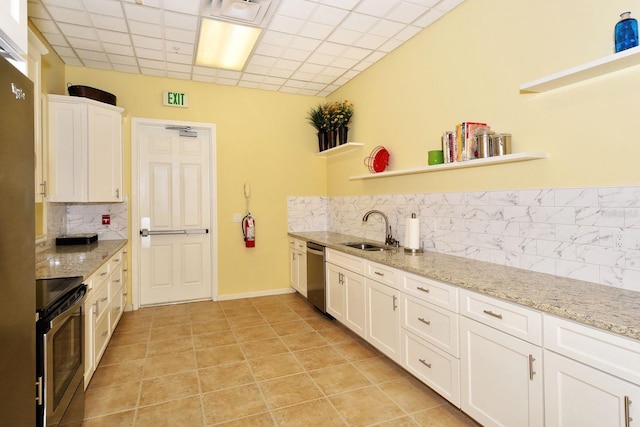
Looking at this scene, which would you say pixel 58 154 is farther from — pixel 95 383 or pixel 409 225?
pixel 409 225

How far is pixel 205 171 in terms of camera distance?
455 centimetres

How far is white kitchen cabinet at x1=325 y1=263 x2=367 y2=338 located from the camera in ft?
10.1

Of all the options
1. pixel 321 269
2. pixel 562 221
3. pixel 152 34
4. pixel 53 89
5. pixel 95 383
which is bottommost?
pixel 95 383

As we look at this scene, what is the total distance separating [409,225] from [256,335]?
185 cm

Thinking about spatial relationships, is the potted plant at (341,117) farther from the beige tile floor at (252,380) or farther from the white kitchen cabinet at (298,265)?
the beige tile floor at (252,380)

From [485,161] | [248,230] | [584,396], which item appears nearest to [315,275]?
[248,230]

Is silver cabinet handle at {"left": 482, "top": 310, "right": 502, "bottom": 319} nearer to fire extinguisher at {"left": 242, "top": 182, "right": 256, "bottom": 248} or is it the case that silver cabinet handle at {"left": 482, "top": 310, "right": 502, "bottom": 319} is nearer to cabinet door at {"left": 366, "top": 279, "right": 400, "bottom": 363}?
cabinet door at {"left": 366, "top": 279, "right": 400, "bottom": 363}

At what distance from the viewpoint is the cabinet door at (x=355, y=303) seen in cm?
304

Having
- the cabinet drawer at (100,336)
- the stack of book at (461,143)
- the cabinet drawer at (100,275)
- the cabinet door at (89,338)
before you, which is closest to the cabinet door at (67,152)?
the cabinet drawer at (100,275)

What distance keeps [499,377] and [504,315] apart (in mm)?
323

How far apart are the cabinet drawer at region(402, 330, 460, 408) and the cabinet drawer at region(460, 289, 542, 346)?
351 mm

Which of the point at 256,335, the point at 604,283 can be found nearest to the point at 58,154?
the point at 256,335

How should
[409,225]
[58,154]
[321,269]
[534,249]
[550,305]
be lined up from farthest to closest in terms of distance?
[321,269], [58,154], [409,225], [534,249], [550,305]

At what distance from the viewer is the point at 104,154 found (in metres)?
3.58
